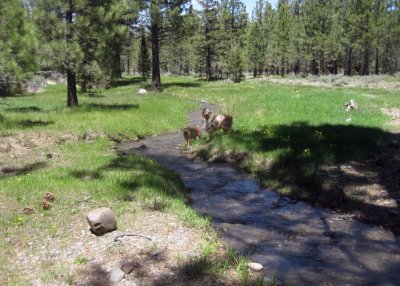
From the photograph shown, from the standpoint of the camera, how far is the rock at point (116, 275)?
21.0 ft

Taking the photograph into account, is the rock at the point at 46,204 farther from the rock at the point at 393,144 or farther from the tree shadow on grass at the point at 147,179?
the rock at the point at 393,144

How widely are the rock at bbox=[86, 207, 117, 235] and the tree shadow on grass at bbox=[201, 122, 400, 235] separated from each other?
17.8ft

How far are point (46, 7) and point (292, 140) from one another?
1376cm

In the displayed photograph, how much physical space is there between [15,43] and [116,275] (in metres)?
11.8

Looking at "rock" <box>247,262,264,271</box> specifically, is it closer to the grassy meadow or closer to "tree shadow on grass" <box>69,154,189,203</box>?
the grassy meadow

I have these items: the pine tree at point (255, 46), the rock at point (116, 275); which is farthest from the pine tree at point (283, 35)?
the rock at point (116, 275)

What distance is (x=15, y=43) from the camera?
15062 mm

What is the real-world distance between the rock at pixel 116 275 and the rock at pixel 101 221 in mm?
1341

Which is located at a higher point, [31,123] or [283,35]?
[283,35]

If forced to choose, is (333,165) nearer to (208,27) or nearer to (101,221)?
(101,221)

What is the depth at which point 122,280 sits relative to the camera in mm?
6414

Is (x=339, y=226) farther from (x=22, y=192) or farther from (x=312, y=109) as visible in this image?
(x=312, y=109)

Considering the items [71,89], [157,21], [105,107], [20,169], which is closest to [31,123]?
[71,89]

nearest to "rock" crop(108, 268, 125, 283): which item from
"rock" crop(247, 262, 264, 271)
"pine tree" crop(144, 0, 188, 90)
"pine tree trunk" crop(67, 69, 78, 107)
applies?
"rock" crop(247, 262, 264, 271)
